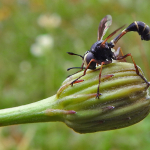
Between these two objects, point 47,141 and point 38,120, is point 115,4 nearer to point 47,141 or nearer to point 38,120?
point 47,141

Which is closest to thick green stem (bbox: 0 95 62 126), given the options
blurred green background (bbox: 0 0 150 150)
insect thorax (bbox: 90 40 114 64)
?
insect thorax (bbox: 90 40 114 64)

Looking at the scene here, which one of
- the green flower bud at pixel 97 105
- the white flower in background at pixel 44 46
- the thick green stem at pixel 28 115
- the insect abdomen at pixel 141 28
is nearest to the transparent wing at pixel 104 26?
the insect abdomen at pixel 141 28

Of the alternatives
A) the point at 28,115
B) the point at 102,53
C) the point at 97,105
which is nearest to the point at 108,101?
the point at 97,105

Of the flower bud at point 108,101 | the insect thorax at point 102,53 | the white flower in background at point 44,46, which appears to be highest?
the white flower in background at point 44,46

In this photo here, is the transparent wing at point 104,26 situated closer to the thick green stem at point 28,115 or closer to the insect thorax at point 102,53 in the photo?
the insect thorax at point 102,53

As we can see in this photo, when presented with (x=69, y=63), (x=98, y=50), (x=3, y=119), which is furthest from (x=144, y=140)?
(x=69, y=63)

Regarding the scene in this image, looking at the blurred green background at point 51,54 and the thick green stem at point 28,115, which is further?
the blurred green background at point 51,54

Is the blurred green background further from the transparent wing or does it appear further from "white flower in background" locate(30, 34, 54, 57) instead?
the transparent wing
